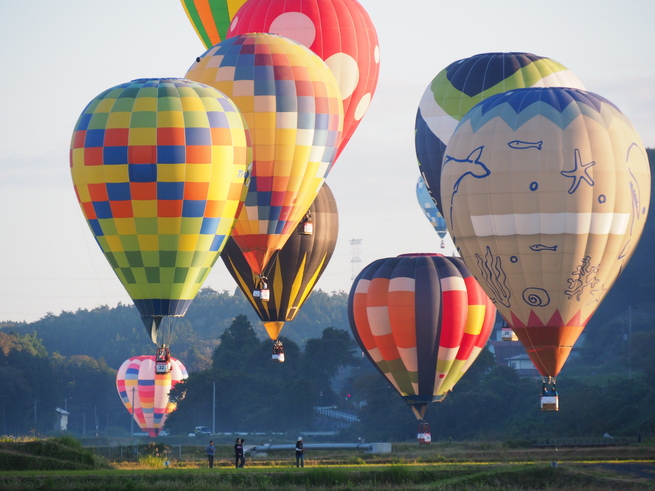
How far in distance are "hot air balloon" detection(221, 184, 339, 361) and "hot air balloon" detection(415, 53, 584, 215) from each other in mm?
3875

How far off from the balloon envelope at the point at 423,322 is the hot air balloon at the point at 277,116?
6.07 m

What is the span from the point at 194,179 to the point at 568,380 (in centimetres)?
4374

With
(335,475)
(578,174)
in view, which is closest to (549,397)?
(578,174)

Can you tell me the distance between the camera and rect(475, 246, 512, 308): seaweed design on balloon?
3278 centimetres

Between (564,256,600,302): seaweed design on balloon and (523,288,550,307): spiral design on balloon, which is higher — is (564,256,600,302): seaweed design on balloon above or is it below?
above

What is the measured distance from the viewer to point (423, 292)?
41.8m

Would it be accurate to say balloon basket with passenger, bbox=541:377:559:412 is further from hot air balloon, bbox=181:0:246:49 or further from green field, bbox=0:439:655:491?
hot air balloon, bbox=181:0:246:49

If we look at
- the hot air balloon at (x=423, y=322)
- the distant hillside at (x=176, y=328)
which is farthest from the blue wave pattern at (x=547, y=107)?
the distant hillside at (x=176, y=328)

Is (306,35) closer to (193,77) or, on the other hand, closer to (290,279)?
(193,77)

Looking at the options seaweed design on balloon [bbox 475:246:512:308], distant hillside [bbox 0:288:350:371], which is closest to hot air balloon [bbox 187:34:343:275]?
seaweed design on balloon [bbox 475:246:512:308]

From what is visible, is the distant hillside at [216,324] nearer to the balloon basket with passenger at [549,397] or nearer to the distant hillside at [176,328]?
the distant hillside at [176,328]

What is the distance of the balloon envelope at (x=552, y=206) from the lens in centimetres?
3180

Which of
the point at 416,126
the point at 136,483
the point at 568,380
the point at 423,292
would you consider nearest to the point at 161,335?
the point at 136,483

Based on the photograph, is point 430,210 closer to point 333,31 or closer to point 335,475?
point 333,31
